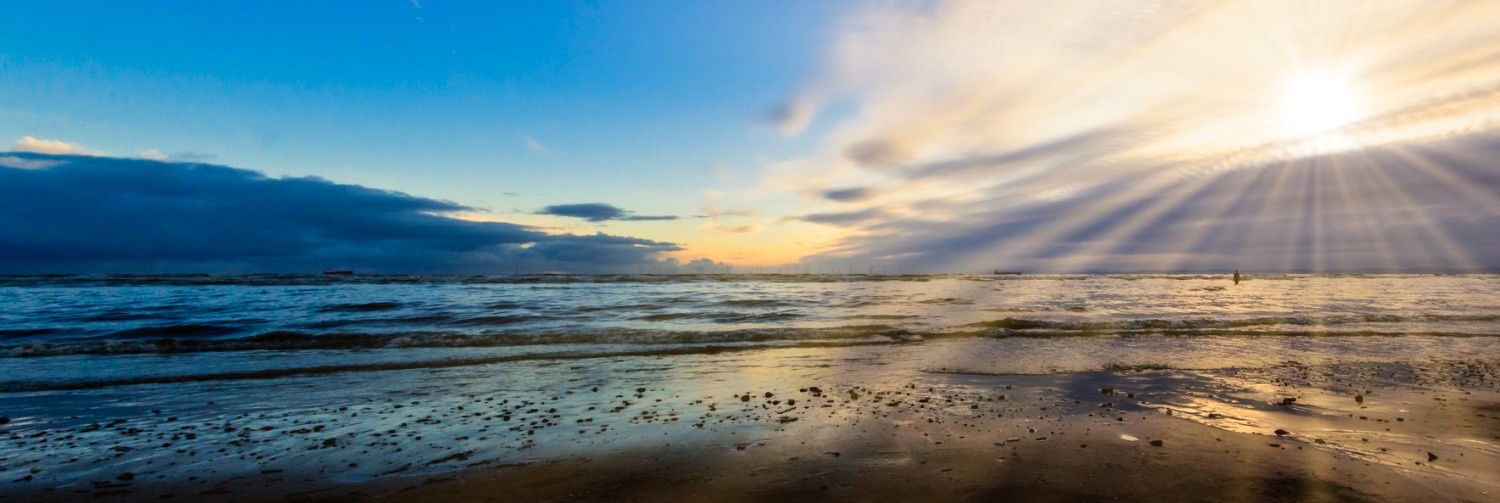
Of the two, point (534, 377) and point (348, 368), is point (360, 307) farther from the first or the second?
point (534, 377)

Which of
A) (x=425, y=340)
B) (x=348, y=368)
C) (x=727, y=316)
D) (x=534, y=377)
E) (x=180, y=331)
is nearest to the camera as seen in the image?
(x=534, y=377)

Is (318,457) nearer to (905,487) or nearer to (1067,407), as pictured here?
(905,487)

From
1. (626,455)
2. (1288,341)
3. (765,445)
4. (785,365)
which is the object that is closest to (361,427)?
(626,455)

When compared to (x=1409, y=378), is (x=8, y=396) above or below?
below

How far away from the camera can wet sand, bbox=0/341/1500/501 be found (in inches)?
243

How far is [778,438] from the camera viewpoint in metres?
7.94

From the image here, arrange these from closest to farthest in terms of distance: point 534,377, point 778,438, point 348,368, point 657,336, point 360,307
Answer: point 778,438
point 534,377
point 348,368
point 657,336
point 360,307

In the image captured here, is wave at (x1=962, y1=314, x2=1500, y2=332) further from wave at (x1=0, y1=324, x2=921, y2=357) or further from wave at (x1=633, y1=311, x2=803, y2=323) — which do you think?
wave at (x1=633, y1=311, x2=803, y2=323)

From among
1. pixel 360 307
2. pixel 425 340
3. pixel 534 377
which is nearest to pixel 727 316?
pixel 425 340

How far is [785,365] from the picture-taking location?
14.9 meters

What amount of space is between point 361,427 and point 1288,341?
25.0 m

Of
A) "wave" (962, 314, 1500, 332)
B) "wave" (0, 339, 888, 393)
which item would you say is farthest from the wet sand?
"wave" (962, 314, 1500, 332)

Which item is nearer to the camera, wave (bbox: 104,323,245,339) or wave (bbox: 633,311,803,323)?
wave (bbox: 104,323,245,339)

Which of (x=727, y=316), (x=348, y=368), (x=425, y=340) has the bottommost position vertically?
(x=348, y=368)
